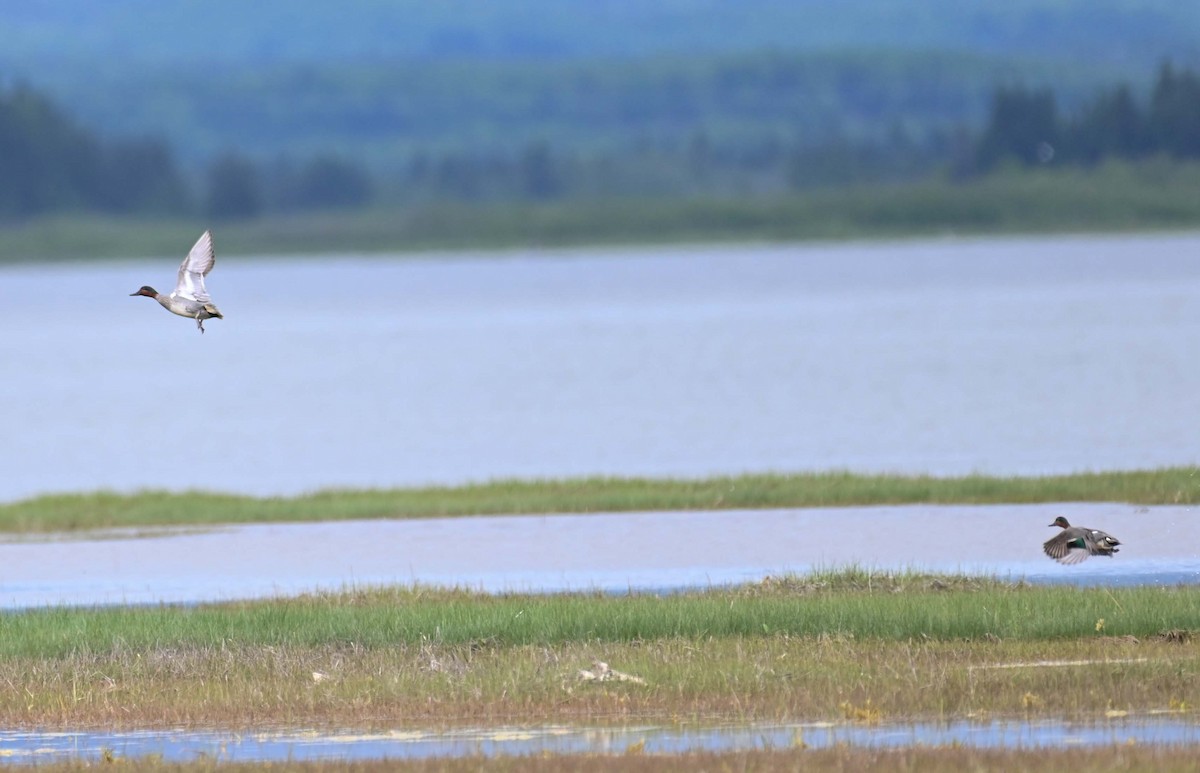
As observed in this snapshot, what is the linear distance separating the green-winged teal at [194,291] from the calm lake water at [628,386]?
23.7 meters

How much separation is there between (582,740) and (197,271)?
5.32 m

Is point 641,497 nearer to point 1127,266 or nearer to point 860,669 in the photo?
point 860,669

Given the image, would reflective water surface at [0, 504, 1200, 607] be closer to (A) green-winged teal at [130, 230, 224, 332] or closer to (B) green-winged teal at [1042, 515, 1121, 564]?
(B) green-winged teal at [1042, 515, 1121, 564]

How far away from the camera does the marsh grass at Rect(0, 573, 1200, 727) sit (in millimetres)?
15906

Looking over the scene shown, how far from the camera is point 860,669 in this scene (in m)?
16.9

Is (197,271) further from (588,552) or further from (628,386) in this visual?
(628,386)

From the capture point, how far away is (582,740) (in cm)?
1485

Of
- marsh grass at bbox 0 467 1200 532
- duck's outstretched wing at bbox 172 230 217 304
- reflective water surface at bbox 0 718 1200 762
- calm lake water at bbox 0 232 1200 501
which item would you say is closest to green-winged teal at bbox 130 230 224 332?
duck's outstretched wing at bbox 172 230 217 304

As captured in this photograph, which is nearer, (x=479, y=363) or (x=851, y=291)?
(x=479, y=363)

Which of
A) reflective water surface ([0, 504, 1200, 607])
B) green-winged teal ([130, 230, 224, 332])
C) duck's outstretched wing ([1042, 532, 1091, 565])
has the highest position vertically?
green-winged teal ([130, 230, 224, 332])

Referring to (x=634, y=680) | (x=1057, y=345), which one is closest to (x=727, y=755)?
(x=634, y=680)

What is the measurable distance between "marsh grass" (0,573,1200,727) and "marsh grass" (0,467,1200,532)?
420 inches

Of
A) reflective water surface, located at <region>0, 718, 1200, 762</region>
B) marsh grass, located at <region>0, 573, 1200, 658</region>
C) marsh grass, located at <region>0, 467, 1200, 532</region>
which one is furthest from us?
marsh grass, located at <region>0, 467, 1200, 532</region>

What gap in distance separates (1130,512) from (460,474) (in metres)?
18.5
